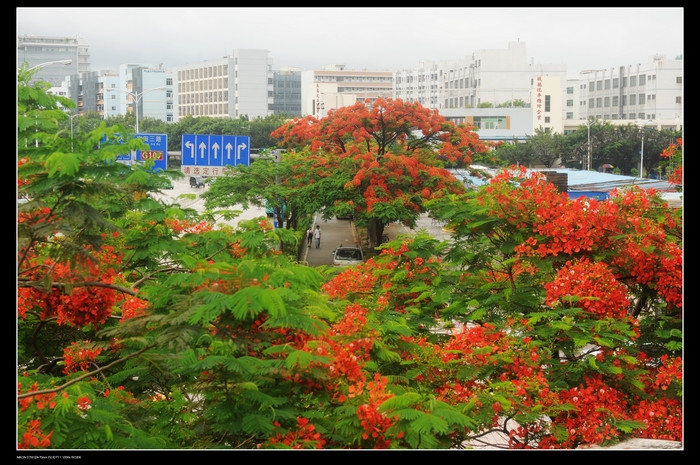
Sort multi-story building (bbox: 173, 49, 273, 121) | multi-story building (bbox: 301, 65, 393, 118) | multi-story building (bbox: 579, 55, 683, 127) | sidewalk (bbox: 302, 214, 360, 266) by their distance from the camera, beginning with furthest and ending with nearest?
multi-story building (bbox: 301, 65, 393, 118)
multi-story building (bbox: 173, 49, 273, 121)
multi-story building (bbox: 579, 55, 683, 127)
sidewalk (bbox: 302, 214, 360, 266)

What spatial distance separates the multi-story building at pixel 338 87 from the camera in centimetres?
7294

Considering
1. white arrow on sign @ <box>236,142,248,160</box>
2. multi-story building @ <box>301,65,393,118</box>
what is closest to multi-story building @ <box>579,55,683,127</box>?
multi-story building @ <box>301,65,393,118</box>

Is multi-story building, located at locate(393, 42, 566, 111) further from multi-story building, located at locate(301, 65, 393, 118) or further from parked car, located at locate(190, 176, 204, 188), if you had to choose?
parked car, located at locate(190, 176, 204, 188)

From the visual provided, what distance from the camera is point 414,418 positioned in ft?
16.0

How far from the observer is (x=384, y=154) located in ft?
63.0

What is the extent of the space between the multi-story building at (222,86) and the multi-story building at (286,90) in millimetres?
13276

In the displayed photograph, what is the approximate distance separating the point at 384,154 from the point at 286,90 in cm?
6858

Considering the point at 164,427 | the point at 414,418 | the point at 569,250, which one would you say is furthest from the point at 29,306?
the point at 569,250

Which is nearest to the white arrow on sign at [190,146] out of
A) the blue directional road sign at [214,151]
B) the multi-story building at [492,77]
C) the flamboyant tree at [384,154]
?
the blue directional road sign at [214,151]

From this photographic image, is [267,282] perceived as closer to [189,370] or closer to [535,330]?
[189,370]

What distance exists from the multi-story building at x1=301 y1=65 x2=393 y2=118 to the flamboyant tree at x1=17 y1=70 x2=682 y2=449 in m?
62.7

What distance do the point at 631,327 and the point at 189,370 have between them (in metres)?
3.76

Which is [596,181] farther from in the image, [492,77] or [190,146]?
[492,77]

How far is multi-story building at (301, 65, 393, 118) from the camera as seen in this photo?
72938 mm
